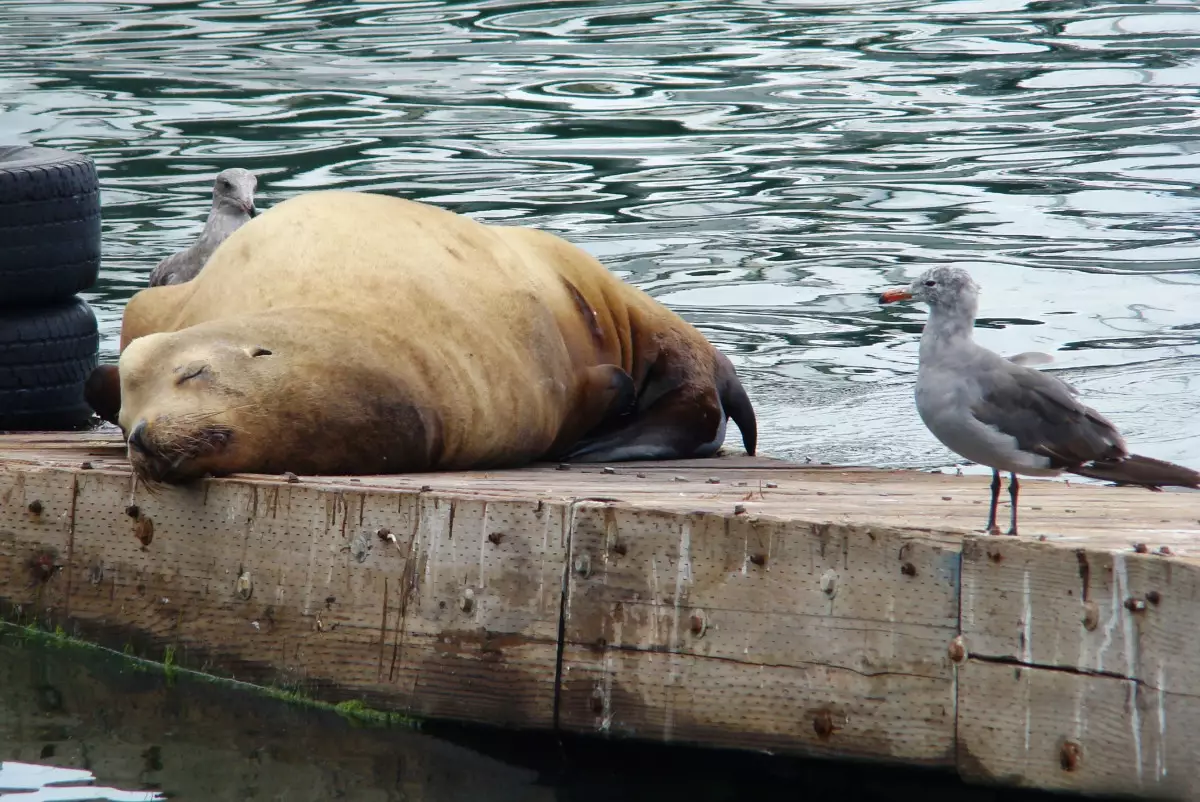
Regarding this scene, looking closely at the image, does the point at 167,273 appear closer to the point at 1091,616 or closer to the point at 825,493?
the point at 825,493

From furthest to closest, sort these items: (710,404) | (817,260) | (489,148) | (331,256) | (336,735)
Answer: (489,148) → (817,260) → (710,404) → (331,256) → (336,735)

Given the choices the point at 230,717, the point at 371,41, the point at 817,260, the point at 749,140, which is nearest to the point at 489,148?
the point at 749,140

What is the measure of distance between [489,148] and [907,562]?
11.3 metres

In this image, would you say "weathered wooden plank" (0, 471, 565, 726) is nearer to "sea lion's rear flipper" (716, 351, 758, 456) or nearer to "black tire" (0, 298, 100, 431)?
"black tire" (0, 298, 100, 431)

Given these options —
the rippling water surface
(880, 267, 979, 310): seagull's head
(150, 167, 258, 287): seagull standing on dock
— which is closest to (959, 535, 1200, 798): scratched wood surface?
(880, 267, 979, 310): seagull's head

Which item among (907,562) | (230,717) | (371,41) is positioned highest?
(907,562)

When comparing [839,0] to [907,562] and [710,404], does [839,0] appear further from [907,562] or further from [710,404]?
[907,562]

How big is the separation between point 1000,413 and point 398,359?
1.94 m

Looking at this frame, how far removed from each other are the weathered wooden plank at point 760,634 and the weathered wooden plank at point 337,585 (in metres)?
0.11

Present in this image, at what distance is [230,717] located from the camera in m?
4.12

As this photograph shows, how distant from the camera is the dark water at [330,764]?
3.76 meters

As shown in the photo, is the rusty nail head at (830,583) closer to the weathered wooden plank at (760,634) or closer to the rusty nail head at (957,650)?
the weathered wooden plank at (760,634)

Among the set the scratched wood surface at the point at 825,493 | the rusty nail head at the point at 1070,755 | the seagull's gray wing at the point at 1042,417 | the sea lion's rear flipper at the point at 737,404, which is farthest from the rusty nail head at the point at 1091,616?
the sea lion's rear flipper at the point at 737,404

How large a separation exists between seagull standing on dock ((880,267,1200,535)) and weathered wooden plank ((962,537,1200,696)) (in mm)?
159
